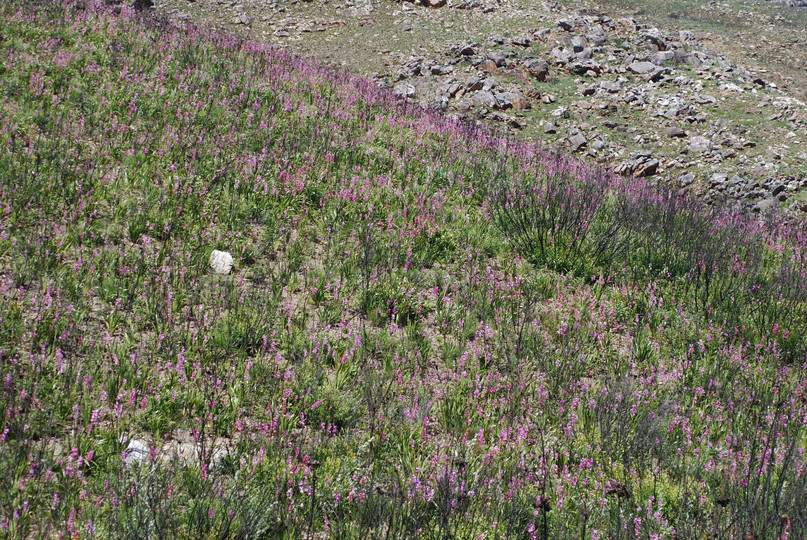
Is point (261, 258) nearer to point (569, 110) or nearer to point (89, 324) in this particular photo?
point (89, 324)

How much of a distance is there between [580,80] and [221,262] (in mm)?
21611

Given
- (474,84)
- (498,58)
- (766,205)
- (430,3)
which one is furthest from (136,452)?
(430,3)

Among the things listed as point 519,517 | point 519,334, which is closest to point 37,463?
point 519,517

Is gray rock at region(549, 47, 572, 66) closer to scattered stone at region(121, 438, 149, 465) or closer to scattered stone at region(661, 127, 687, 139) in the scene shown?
scattered stone at region(661, 127, 687, 139)

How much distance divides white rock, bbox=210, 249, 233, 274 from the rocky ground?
42.1ft

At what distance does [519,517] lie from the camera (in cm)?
325

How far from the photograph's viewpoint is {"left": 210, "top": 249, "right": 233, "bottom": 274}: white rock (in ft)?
18.3

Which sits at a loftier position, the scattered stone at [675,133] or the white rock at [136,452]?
the scattered stone at [675,133]

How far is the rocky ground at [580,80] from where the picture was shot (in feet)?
53.7

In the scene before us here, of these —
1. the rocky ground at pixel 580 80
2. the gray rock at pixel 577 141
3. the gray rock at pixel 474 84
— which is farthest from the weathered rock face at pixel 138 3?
the gray rock at pixel 577 141

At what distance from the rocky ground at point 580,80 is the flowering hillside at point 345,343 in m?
8.15

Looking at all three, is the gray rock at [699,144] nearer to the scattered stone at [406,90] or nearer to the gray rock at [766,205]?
the gray rock at [766,205]

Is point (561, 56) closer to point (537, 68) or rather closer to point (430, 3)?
point (537, 68)

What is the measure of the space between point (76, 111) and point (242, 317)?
5239 millimetres
